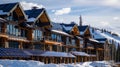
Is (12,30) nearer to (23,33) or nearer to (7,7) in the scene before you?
(7,7)

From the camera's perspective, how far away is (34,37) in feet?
180

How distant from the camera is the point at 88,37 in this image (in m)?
86.7

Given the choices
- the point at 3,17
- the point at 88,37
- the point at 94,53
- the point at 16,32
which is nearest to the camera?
the point at 3,17

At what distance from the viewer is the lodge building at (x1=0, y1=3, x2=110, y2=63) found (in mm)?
44906

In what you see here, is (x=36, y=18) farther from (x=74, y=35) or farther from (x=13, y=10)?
(x=74, y=35)

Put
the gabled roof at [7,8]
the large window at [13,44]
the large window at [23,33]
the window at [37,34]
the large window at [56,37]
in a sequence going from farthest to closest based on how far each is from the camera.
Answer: the large window at [56,37] < the window at [37,34] < the large window at [23,33] < the large window at [13,44] < the gabled roof at [7,8]

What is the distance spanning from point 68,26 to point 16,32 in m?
27.1

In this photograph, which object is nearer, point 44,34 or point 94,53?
point 44,34

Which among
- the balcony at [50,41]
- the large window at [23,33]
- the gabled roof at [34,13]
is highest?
the gabled roof at [34,13]

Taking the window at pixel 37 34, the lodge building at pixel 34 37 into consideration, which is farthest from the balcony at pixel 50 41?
the window at pixel 37 34

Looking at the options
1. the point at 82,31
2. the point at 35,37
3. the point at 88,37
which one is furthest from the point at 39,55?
the point at 88,37

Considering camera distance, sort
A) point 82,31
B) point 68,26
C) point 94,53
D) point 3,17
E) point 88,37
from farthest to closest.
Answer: point 94,53 < point 88,37 < point 82,31 < point 68,26 < point 3,17

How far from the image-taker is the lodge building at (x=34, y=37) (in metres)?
44.9

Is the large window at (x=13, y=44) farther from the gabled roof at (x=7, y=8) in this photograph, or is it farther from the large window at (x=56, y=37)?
the large window at (x=56, y=37)
